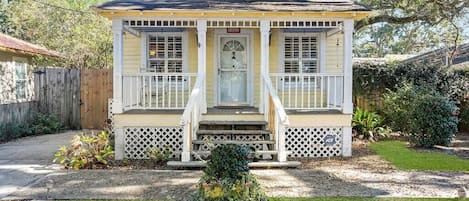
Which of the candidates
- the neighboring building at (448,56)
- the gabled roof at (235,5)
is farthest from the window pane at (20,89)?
the neighboring building at (448,56)

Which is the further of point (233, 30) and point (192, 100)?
point (233, 30)

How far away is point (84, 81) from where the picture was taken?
585 inches

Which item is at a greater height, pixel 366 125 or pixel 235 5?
pixel 235 5

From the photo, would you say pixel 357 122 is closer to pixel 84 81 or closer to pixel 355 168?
pixel 355 168

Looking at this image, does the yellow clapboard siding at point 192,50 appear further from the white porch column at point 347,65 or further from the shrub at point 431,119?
the shrub at point 431,119

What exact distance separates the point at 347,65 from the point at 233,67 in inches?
126

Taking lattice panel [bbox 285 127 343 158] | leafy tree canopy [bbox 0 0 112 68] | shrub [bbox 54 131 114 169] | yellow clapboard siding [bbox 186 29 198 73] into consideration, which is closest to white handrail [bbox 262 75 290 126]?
lattice panel [bbox 285 127 343 158]

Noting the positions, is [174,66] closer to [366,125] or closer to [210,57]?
[210,57]

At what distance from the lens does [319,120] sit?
31.8 ft

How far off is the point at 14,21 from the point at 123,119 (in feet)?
58.9

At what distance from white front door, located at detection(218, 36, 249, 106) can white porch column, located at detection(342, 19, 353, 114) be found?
9.49 ft

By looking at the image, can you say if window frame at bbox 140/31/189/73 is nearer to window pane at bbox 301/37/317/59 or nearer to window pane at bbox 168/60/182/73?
window pane at bbox 168/60/182/73

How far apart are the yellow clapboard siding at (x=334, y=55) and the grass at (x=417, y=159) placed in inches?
88.5

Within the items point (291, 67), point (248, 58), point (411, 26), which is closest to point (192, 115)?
point (248, 58)
